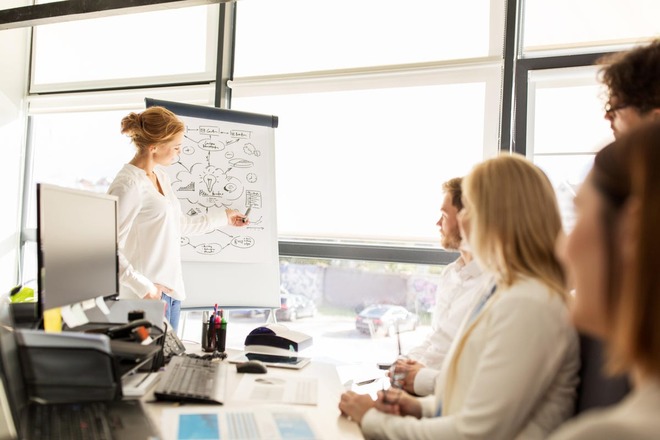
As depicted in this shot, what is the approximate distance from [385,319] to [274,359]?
162 centimetres

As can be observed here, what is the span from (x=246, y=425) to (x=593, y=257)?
0.93 m

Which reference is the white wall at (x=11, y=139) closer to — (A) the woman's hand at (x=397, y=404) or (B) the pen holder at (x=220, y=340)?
(B) the pen holder at (x=220, y=340)

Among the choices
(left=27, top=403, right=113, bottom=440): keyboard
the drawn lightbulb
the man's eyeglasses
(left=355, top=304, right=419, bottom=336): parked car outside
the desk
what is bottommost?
(left=355, top=304, right=419, bottom=336): parked car outside

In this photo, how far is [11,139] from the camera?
445cm

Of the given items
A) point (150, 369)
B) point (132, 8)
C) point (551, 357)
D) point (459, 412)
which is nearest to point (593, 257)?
point (551, 357)

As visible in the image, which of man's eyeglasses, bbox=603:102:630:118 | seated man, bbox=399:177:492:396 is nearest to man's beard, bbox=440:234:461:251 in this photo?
seated man, bbox=399:177:492:396

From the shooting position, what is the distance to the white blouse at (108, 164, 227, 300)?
2.47m

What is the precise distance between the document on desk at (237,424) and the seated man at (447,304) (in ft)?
1.74

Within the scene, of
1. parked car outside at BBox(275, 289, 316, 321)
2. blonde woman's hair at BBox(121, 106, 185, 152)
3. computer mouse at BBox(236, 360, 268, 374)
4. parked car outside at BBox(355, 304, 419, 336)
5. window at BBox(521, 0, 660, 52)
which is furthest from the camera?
parked car outside at BBox(275, 289, 316, 321)

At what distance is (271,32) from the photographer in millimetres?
3812

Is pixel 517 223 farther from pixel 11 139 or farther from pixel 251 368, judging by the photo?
pixel 11 139

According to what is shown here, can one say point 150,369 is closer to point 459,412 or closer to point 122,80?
point 459,412

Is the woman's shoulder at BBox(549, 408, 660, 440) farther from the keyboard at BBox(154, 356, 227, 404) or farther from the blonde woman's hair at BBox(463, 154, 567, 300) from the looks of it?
the keyboard at BBox(154, 356, 227, 404)

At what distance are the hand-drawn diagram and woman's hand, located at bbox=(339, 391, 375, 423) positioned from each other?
193cm
